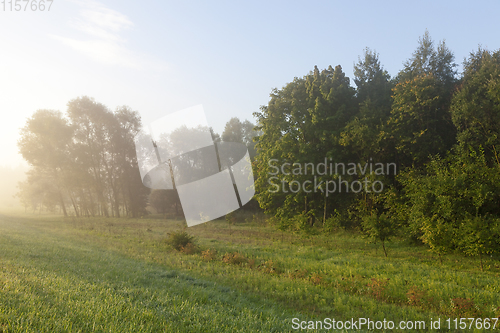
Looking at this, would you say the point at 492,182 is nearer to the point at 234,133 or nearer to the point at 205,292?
the point at 205,292

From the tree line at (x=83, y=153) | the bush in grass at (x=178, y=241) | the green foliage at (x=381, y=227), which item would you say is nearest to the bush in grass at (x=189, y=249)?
the bush in grass at (x=178, y=241)

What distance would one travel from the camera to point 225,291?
8.20 metres

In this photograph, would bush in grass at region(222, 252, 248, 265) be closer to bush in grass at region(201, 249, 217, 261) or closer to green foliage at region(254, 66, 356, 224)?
bush in grass at region(201, 249, 217, 261)

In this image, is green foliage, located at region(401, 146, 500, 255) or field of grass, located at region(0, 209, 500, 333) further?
green foliage, located at region(401, 146, 500, 255)

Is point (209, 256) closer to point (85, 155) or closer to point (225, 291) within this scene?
point (225, 291)

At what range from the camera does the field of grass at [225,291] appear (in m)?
4.64

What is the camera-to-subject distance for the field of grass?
15.2 feet

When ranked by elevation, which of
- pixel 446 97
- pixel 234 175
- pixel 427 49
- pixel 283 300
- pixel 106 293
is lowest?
pixel 283 300

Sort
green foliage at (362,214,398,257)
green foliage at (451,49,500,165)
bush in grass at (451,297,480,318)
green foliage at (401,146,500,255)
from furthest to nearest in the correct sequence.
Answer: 1. green foliage at (451,49,500,165)
2. green foliage at (362,214,398,257)
3. green foliage at (401,146,500,255)
4. bush in grass at (451,297,480,318)

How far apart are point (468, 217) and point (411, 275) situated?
530cm

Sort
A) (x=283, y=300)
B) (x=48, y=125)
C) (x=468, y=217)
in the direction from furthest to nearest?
(x=48, y=125)
(x=468, y=217)
(x=283, y=300)

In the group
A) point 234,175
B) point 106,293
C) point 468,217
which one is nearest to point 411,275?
point 468,217

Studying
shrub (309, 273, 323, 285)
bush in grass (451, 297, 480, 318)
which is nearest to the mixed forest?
bush in grass (451, 297, 480, 318)

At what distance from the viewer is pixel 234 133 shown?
187 ft
